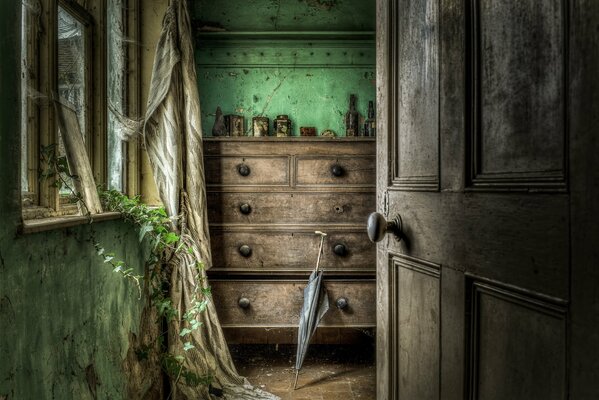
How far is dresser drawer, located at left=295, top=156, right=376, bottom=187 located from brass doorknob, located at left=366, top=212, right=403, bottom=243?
1746 mm

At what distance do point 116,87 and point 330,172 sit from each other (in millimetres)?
1345

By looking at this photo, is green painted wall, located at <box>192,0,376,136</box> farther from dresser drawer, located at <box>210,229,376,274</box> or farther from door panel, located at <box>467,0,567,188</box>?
door panel, located at <box>467,0,567,188</box>

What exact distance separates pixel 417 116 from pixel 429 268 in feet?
1.24

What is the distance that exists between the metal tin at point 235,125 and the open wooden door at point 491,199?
7.17ft

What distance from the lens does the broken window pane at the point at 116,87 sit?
2533mm

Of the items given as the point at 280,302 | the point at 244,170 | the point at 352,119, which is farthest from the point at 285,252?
the point at 352,119

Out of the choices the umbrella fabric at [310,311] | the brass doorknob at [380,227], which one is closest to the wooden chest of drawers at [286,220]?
the umbrella fabric at [310,311]

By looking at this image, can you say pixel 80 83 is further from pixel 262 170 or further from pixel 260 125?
pixel 260 125

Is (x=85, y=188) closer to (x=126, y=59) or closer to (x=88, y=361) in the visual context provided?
(x=88, y=361)

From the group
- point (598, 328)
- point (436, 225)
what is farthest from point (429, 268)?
point (598, 328)

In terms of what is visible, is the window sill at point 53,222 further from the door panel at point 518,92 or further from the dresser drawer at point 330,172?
the dresser drawer at point 330,172

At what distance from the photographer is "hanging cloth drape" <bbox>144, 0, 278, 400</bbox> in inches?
103

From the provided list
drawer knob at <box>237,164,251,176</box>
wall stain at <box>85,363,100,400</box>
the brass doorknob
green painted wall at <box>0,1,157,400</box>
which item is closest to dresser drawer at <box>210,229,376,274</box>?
drawer knob at <box>237,164,251,176</box>

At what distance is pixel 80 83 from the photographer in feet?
7.18
